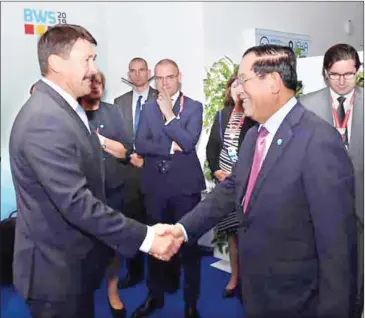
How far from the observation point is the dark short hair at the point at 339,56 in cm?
260

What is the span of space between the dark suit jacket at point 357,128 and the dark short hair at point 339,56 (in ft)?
0.58

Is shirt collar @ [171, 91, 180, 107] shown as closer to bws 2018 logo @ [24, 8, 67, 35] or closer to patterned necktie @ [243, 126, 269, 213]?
bws 2018 logo @ [24, 8, 67, 35]

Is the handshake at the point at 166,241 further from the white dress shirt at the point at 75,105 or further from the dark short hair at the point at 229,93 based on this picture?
the dark short hair at the point at 229,93

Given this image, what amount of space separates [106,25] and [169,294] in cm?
162

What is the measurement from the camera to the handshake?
193 centimetres

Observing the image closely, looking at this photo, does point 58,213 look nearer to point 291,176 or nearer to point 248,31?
point 291,176

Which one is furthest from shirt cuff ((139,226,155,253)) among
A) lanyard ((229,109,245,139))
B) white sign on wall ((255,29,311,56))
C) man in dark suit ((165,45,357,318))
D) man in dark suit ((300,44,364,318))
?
white sign on wall ((255,29,311,56))

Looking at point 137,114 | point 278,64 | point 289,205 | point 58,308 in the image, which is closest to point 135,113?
point 137,114

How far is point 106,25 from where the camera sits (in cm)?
251

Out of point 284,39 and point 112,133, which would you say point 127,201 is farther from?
point 284,39

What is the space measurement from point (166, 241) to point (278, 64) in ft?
3.05

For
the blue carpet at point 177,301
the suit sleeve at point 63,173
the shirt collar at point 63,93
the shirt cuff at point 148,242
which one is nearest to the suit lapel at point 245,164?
the shirt cuff at point 148,242

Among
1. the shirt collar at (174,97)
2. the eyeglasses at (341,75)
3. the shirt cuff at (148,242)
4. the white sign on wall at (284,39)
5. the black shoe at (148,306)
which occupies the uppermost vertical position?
the white sign on wall at (284,39)

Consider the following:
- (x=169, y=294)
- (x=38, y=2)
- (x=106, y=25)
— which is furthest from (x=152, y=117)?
(x=169, y=294)
